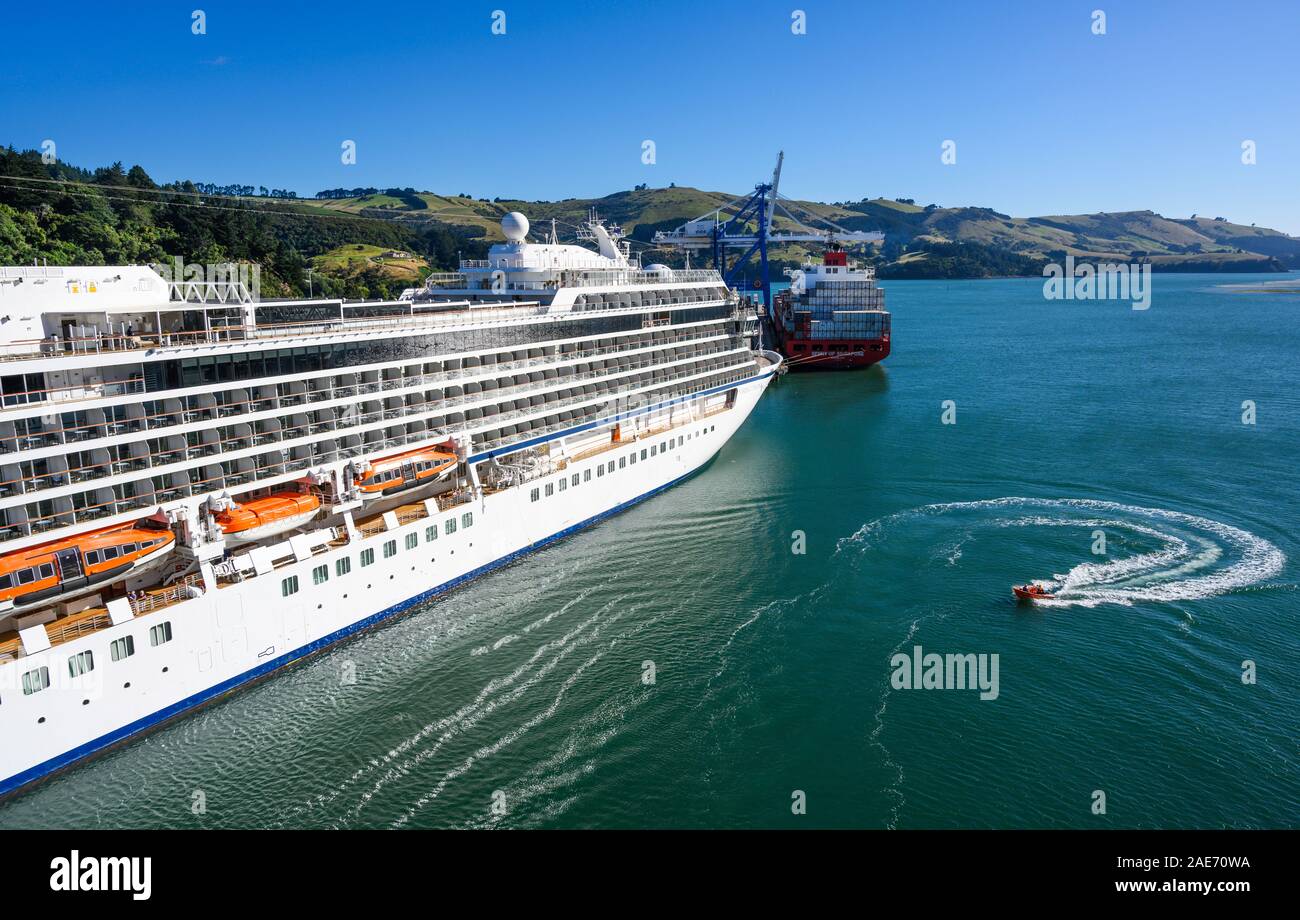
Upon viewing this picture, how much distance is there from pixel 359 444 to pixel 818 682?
1881cm

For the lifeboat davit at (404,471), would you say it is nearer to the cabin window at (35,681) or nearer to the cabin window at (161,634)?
the cabin window at (161,634)

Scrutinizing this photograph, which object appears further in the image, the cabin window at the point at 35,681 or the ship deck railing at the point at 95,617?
the ship deck railing at the point at 95,617

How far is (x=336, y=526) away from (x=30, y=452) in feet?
30.2

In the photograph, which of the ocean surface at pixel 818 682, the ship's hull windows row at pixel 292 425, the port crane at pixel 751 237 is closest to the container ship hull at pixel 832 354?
the port crane at pixel 751 237

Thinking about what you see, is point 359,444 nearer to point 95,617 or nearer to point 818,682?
point 95,617

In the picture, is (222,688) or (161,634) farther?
(222,688)

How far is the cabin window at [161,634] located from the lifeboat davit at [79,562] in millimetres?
2055

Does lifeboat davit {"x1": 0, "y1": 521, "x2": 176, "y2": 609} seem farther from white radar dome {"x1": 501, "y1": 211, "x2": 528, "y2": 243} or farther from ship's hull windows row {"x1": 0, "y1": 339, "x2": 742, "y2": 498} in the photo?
white radar dome {"x1": 501, "y1": 211, "x2": 528, "y2": 243}

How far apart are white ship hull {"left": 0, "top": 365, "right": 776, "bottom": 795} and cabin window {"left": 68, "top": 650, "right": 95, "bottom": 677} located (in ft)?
0.40

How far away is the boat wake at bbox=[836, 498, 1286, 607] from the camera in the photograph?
3064 cm

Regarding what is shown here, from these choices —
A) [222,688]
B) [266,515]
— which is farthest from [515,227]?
[222,688]

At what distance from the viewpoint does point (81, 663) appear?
20.5m

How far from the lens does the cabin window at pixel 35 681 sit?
19531 millimetres

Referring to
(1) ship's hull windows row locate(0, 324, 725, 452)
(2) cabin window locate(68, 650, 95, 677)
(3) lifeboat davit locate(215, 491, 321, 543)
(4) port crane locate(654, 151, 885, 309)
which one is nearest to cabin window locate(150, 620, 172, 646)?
(2) cabin window locate(68, 650, 95, 677)
